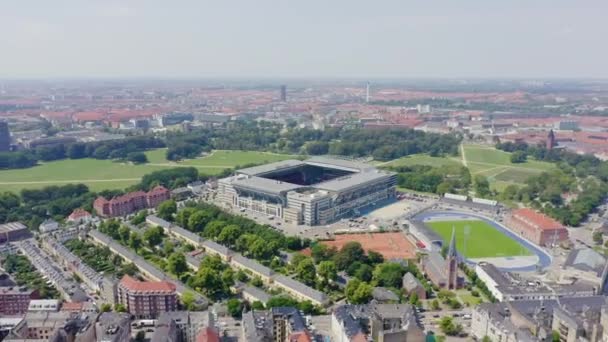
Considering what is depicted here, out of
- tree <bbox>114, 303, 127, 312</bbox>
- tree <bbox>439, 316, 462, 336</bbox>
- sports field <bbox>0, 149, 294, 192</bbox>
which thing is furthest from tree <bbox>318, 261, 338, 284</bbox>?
sports field <bbox>0, 149, 294, 192</bbox>

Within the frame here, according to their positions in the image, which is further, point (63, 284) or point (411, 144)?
point (411, 144)

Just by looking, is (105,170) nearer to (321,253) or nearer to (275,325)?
(321,253)

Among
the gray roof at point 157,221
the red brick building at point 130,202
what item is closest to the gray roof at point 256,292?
the gray roof at point 157,221

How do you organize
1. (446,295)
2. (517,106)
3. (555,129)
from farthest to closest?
(517,106), (555,129), (446,295)

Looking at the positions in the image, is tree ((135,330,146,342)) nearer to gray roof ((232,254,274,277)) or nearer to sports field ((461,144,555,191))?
gray roof ((232,254,274,277))

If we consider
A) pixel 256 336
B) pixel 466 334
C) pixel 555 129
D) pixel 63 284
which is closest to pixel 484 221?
pixel 466 334

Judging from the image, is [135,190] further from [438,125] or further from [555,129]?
[555,129]

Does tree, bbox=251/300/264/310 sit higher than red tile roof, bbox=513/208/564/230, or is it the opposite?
red tile roof, bbox=513/208/564/230

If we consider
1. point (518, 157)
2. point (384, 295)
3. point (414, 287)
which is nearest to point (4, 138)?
point (384, 295)
